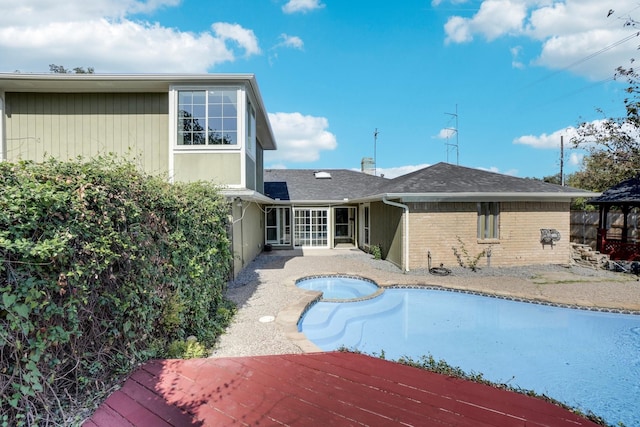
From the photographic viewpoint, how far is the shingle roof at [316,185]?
18188 millimetres

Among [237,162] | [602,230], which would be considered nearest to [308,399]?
[237,162]

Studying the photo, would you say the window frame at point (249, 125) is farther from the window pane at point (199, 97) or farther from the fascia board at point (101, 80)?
the window pane at point (199, 97)

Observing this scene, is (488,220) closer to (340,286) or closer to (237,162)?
(340,286)

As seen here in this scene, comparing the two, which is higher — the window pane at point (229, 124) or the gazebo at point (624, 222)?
the window pane at point (229, 124)

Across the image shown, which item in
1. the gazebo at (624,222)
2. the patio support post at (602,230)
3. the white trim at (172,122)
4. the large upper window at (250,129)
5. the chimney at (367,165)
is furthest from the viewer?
the chimney at (367,165)

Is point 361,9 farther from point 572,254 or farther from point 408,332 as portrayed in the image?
point 572,254

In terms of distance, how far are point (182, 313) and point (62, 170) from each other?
279 centimetres

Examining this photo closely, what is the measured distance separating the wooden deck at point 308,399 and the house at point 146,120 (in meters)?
5.46

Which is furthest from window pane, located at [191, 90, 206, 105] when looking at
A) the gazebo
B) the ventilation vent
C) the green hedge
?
Answer: the gazebo

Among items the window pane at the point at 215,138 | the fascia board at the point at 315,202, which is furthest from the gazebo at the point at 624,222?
the window pane at the point at 215,138

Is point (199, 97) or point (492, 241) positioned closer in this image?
point (199, 97)

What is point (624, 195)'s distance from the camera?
40.0 ft

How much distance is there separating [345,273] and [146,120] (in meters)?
8.41

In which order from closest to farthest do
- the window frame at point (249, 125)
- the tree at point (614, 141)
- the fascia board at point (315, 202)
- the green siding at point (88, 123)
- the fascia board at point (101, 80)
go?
the fascia board at point (101, 80), the green siding at point (88, 123), the window frame at point (249, 125), the tree at point (614, 141), the fascia board at point (315, 202)
